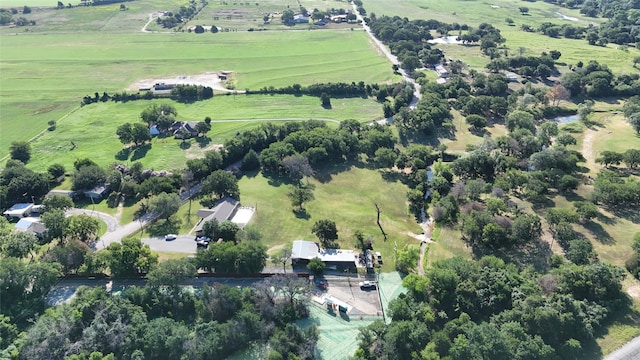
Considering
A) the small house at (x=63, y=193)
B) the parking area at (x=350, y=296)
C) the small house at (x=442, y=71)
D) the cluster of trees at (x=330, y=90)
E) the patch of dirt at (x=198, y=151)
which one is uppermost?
the small house at (x=442, y=71)

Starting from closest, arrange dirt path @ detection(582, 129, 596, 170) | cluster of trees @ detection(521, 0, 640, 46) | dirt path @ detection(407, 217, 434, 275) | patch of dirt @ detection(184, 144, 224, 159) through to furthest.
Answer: dirt path @ detection(407, 217, 434, 275) → dirt path @ detection(582, 129, 596, 170) → patch of dirt @ detection(184, 144, 224, 159) → cluster of trees @ detection(521, 0, 640, 46)

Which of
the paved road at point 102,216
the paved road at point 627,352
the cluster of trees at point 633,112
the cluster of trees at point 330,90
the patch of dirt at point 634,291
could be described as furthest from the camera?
the cluster of trees at point 330,90

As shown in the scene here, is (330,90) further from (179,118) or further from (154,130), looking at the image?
(154,130)

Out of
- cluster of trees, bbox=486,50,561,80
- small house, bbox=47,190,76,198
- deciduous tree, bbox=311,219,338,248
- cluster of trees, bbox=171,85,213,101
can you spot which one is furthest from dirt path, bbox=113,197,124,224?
cluster of trees, bbox=486,50,561,80

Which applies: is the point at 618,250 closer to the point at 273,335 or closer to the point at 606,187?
the point at 606,187

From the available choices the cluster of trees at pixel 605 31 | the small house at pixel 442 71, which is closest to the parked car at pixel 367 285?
the small house at pixel 442 71

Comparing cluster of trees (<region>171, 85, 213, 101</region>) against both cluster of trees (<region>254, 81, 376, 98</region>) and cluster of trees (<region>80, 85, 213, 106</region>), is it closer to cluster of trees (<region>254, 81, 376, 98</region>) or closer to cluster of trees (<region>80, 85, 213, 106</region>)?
cluster of trees (<region>80, 85, 213, 106</region>)

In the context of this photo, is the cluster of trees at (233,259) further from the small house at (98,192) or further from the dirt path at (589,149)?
the dirt path at (589,149)

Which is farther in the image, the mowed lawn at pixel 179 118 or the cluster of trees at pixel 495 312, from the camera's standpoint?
the mowed lawn at pixel 179 118
